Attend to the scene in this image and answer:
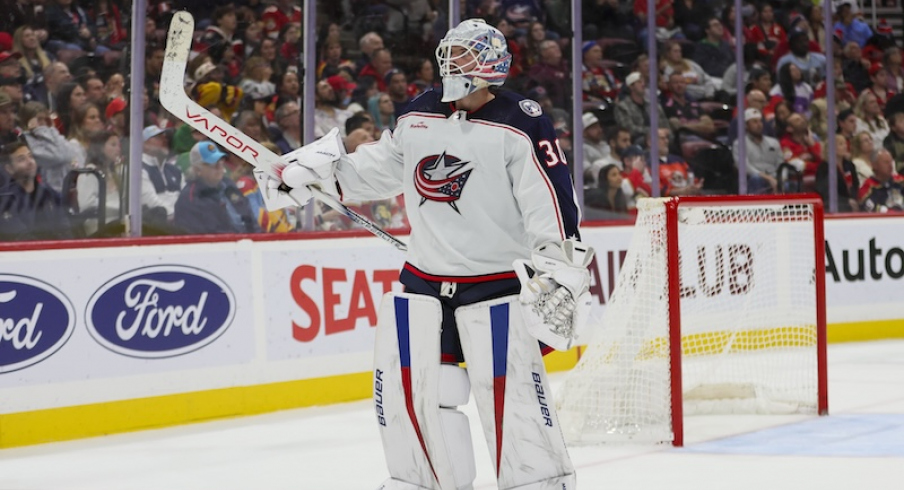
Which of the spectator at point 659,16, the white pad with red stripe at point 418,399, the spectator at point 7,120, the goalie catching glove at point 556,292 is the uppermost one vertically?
the spectator at point 659,16

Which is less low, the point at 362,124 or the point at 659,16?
the point at 659,16

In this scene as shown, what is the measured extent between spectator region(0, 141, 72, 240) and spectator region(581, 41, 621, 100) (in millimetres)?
3332

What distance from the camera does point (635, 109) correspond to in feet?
25.7

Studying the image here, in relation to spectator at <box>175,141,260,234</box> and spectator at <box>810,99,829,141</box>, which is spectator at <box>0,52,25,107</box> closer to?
spectator at <box>175,141,260,234</box>

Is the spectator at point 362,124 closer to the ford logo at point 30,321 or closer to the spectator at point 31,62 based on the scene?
the spectator at point 31,62

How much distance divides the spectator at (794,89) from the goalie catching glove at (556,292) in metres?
6.13

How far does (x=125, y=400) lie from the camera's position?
5.12 meters

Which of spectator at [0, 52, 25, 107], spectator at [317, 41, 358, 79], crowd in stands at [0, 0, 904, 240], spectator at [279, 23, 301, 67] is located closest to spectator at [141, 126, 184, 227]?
crowd in stands at [0, 0, 904, 240]

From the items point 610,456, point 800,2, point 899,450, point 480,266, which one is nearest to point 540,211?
point 480,266

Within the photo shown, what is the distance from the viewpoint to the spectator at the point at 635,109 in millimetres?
7766

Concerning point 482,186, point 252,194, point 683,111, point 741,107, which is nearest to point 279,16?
point 252,194

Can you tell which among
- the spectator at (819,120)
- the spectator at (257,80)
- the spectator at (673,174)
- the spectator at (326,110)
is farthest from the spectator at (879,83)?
the spectator at (257,80)

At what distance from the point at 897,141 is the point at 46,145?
5.93 m

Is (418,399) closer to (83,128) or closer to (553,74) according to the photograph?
(83,128)
